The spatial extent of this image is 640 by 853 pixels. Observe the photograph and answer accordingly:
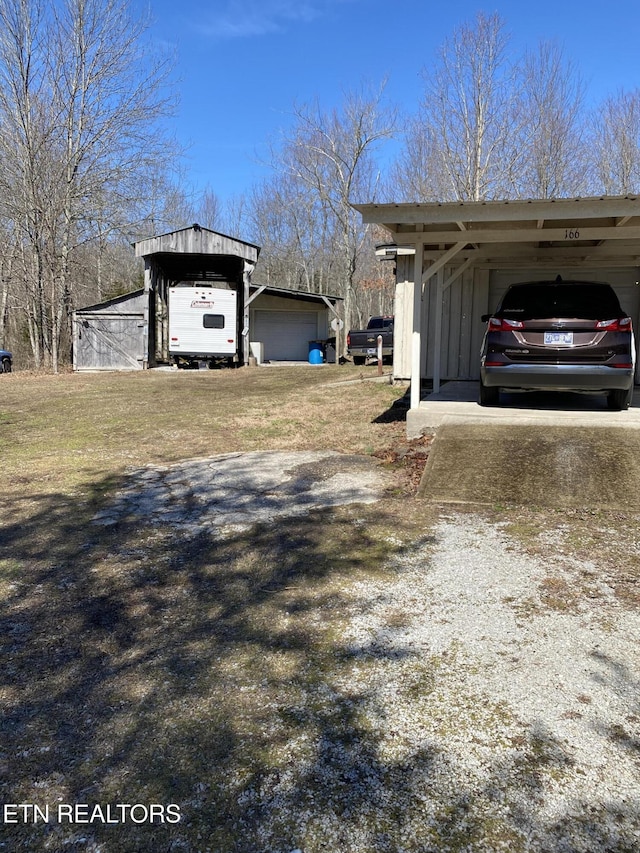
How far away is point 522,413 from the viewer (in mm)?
7152

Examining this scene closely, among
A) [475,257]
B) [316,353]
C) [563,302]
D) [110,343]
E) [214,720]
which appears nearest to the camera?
[214,720]

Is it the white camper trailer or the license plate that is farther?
the white camper trailer

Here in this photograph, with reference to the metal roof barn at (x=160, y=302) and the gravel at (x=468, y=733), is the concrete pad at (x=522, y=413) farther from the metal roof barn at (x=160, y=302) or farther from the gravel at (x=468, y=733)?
the metal roof barn at (x=160, y=302)

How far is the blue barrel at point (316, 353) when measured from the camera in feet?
84.8

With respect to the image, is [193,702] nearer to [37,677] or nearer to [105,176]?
[37,677]

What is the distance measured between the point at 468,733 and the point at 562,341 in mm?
5217

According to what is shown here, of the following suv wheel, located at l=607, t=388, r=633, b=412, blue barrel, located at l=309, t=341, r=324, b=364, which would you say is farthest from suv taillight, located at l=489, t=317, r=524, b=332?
blue barrel, located at l=309, t=341, r=324, b=364

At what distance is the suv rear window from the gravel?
3.95 metres

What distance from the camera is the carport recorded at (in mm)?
6516

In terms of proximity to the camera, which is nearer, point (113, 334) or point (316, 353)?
point (113, 334)

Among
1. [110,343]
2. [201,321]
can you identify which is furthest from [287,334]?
[110,343]

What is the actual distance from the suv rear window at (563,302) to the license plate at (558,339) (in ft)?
0.64

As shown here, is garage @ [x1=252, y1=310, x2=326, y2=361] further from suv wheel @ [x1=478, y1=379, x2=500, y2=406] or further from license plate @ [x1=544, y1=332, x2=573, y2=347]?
license plate @ [x1=544, y1=332, x2=573, y2=347]

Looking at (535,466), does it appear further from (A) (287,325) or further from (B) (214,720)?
(A) (287,325)
